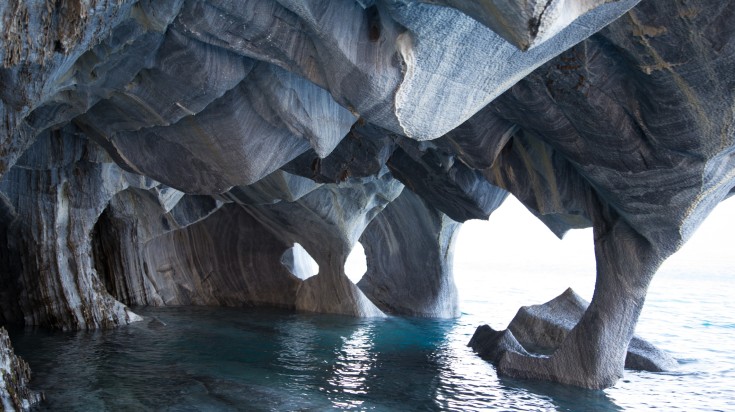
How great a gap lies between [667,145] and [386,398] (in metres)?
4.03

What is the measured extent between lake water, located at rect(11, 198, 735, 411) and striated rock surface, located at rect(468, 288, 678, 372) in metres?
0.29

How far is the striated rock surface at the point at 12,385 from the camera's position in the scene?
6895 mm

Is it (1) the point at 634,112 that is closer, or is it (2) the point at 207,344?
(1) the point at 634,112

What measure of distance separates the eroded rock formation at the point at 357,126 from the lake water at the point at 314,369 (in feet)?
2.96

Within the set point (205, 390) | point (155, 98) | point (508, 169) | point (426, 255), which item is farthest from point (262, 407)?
point (426, 255)

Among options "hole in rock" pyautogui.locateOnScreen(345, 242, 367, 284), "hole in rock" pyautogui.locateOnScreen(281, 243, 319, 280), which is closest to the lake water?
"hole in rock" pyautogui.locateOnScreen(281, 243, 319, 280)

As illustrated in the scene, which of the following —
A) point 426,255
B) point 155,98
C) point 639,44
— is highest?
point 639,44

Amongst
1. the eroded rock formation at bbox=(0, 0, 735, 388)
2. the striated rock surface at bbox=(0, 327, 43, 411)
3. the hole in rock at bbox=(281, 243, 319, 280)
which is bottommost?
the striated rock surface at bbox=(0, 327, 43, 411)

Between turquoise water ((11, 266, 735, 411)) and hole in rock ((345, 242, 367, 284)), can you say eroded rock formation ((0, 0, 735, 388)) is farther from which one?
hole in rock ((345, 242, 367, 284))

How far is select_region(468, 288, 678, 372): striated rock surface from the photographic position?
35.8 feet

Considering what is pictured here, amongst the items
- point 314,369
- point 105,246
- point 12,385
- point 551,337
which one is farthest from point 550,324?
point 105,246

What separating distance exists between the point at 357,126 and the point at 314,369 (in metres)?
3.41

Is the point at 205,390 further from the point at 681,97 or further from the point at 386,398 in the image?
the point at 681,97

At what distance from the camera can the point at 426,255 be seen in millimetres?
16906
